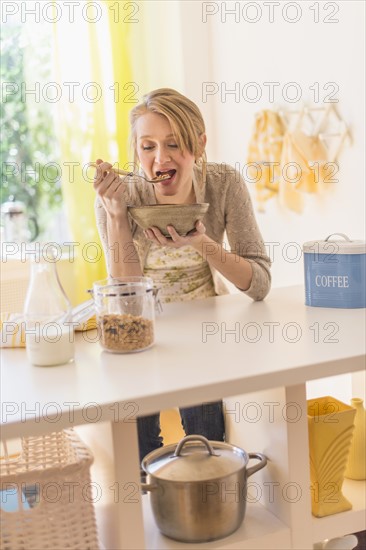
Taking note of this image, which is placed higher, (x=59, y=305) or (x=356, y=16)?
(x=356, y=16)

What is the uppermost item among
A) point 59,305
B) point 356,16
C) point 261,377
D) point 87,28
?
point 87,28

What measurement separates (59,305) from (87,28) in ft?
8.68

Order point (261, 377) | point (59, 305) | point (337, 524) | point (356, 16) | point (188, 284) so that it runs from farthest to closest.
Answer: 1. point (356, 16)
2. point (188, 284)
3. point (337, 524)
4. point (59, 305)
5. point (261, 377)

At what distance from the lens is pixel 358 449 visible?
1.61m

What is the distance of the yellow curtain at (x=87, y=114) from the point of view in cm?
366

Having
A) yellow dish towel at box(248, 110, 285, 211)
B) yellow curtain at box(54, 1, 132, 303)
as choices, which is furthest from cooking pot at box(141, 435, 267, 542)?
yellow curtain at box(54, 1, 132, 303)

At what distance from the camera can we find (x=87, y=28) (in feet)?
11.9

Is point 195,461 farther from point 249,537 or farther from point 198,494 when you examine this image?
point 249,537

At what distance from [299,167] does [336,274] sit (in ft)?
4.03

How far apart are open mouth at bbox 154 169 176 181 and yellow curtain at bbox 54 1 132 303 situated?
183 cm

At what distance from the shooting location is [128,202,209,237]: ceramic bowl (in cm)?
160

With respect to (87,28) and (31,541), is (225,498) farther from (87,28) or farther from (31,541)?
(87,28)

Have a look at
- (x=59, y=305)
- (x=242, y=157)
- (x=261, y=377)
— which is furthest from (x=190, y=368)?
(x=242, y=157)

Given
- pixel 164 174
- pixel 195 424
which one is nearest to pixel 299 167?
pixel 164 174
